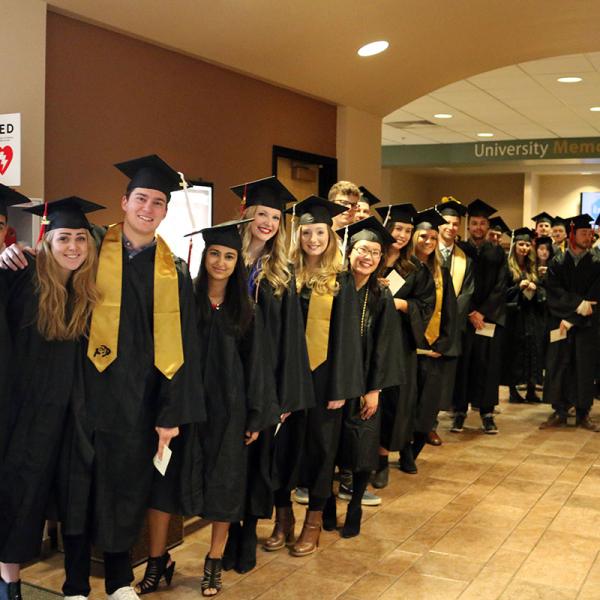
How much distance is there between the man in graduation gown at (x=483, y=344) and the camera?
6.86 m

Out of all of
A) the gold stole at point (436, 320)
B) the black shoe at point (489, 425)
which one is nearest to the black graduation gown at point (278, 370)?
the gold stole at point (436, 320)

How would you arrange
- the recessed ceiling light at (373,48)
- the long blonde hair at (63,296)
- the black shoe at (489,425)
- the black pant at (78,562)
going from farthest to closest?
the black shoe at (489,425) → the recessed ceiling light at (373,48) → the black pant at (78,562) → the long blonde hair at (63,296)

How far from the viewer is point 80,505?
315cm

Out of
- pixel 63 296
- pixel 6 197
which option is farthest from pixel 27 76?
pixel 63 296

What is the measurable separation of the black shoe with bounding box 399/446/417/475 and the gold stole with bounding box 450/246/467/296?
145 centimetres

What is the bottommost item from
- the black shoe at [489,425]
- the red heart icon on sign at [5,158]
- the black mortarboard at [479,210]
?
the black shoe at [489,425]

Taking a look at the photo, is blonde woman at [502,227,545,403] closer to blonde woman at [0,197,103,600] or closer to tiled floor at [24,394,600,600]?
tiled floor at [24,394,600,600]

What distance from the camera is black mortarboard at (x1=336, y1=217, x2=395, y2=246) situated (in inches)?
170

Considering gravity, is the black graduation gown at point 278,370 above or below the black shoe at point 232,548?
above

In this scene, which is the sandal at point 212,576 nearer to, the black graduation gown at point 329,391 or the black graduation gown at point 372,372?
the black graduation gown at point 329,391

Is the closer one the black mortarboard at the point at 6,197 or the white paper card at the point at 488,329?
the black mortarboard at the point at 6,197

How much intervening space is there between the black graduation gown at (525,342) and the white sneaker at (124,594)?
563 centimetres

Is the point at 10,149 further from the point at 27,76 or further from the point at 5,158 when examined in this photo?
the point at 27,76

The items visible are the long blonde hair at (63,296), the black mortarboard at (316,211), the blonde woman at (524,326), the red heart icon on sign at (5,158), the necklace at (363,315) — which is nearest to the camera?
the long blonde hair at (63,296)
